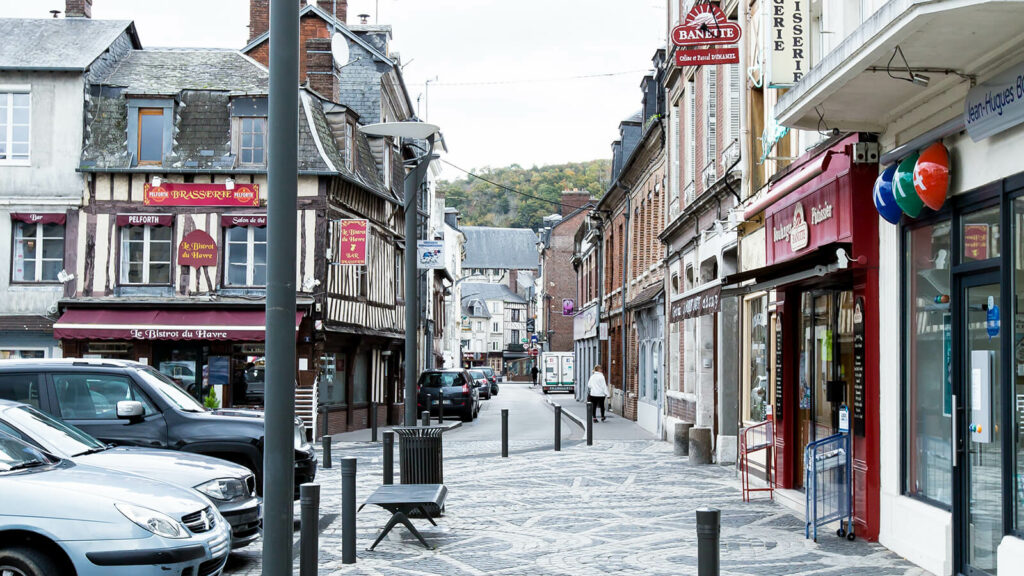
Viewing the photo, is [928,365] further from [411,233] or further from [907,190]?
[411,233]

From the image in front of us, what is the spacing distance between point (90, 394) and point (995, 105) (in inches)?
336

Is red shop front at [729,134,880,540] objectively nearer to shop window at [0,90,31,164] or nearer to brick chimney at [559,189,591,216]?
shop window at [0,90,31,164]

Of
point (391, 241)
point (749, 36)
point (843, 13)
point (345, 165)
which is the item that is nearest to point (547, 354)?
point (391, 241)

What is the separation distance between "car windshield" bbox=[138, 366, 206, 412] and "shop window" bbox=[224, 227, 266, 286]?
14.4m

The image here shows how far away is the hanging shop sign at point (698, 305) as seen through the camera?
50.0 feet

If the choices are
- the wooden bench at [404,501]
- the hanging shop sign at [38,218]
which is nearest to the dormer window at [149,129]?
the hanging shop sign at [38,218]

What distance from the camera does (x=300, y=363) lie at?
85.9ft

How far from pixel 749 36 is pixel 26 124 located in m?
17.6

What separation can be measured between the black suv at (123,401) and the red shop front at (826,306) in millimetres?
5886

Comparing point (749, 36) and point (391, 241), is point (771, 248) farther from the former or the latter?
point (391, 241)

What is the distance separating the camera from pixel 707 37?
15375mm

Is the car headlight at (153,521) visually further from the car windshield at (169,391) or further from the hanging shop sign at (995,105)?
the hanging shop sign at (995,105)

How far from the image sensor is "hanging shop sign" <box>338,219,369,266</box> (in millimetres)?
25625

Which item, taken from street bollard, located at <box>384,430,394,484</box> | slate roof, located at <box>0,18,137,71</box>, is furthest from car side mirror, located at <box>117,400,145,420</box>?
slate roof, located at <box>0,18,137,71</box>
